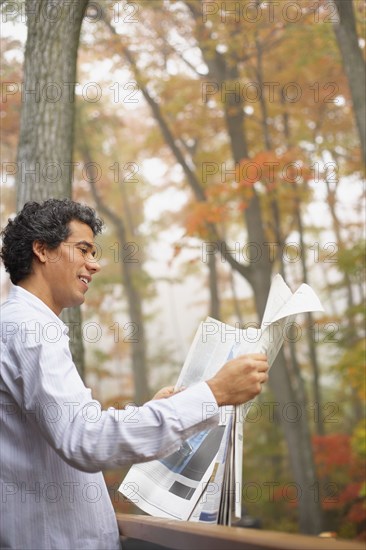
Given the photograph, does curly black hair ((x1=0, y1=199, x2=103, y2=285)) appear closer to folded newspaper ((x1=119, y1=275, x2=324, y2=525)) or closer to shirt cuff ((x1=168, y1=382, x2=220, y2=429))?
folded newspaper ((x1=119, y1=275, x2=324, y2=525))

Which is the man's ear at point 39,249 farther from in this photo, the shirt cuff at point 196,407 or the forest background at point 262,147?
the forest background at point 262,147

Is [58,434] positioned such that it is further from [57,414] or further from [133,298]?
[133,298]

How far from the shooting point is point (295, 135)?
13211mm

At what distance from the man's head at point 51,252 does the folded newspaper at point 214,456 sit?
0.40 metres

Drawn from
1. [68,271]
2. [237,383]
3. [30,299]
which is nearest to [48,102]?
[68,271]

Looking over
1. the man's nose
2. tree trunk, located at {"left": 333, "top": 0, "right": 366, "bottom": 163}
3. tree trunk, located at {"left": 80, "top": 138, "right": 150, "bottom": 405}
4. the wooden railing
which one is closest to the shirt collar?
the man's nose

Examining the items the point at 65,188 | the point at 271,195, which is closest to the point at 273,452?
the point at 271,195

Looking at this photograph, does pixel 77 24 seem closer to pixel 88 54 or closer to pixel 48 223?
pixel 48 223

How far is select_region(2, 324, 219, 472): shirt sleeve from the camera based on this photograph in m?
1.64

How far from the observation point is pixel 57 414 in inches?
64.8

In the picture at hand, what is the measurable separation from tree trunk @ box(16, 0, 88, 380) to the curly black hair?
7.50ft

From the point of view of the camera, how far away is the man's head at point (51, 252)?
2072 millimetres

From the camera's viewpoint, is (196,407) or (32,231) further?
(32,231)

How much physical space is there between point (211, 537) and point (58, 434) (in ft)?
1.29
